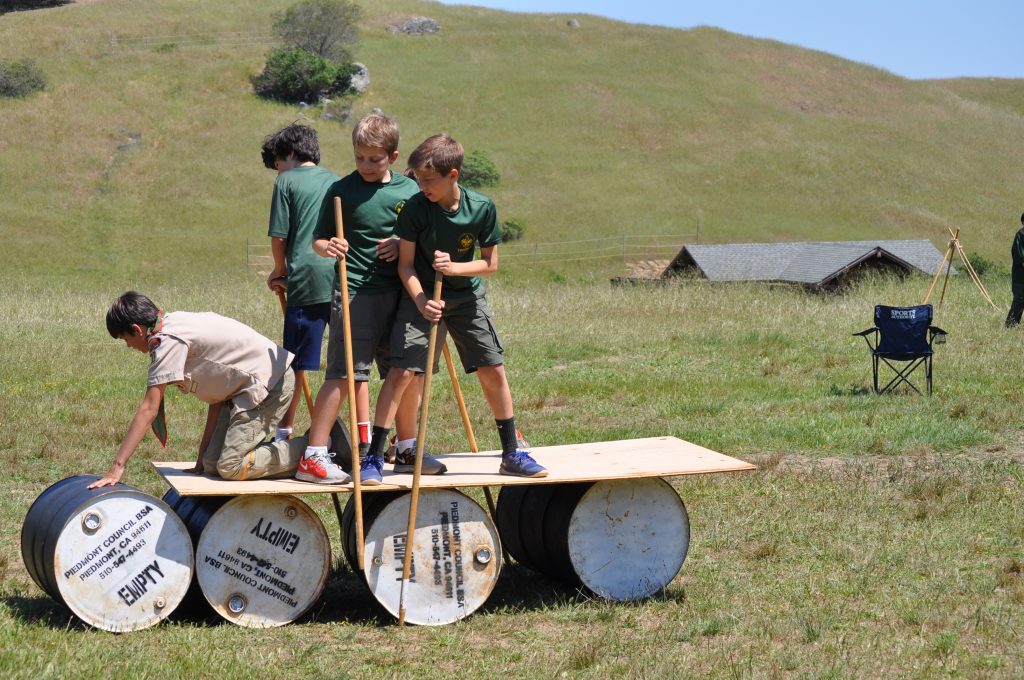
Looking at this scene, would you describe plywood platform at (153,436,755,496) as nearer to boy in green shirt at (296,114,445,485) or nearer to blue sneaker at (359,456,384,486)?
blue sneaker at (359,456,384,486)

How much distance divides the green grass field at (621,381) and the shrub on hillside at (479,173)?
99cm

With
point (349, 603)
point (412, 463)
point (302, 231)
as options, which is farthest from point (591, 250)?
point (349, 603)

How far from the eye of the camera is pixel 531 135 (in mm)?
56500

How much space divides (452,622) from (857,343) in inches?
447

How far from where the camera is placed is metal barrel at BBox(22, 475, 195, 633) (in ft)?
17.4

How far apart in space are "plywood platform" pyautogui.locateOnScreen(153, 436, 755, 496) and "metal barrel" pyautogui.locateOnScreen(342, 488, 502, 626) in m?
0.14

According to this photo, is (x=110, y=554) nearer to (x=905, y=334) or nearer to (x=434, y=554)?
(x=434, y=554)

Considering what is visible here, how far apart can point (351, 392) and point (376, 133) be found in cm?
134

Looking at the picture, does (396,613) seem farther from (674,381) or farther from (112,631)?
(674,381)

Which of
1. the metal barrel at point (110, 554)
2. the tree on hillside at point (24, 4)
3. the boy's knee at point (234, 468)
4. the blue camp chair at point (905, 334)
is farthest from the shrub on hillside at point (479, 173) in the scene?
the metal barrel at point (110, 554)

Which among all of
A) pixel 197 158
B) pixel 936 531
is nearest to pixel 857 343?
pixel 936 531

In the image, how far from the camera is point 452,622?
→ 18.9 ft

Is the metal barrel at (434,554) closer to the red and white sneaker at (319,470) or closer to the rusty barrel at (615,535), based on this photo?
the red and white sneaker at (319,470)

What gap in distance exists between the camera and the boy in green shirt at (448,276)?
5645 millimetres
